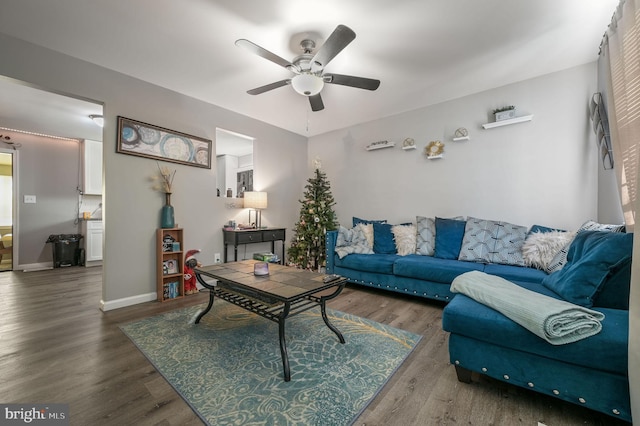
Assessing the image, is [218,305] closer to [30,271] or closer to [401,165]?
[401,165]

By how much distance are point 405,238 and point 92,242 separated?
19.2ft

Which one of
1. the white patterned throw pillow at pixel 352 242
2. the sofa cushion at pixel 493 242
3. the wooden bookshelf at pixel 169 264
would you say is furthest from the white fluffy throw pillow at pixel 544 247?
the wooden bookshelf at pixel 169 264

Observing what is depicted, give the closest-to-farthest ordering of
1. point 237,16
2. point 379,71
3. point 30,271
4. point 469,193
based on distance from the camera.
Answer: point 237,16 < point 379,71 < point 469,193 < point 30,271

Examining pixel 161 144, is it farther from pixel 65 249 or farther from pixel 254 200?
pixel 65 249

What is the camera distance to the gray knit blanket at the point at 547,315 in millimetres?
1251

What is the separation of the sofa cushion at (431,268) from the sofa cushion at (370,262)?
0.11 metres

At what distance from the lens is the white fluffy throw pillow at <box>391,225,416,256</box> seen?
3520 millimetres

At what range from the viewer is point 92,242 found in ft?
16.5

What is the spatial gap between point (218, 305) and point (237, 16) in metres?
2.81

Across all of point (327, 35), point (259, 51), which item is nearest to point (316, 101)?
point (327, 35)

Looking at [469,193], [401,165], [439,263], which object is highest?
[401,165]

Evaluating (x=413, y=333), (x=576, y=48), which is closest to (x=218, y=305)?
(x=413, y=333)

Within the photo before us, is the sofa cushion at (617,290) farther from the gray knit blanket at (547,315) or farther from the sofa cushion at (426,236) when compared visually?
the sofa cushion at (426,236)

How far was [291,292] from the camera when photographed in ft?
5.87
